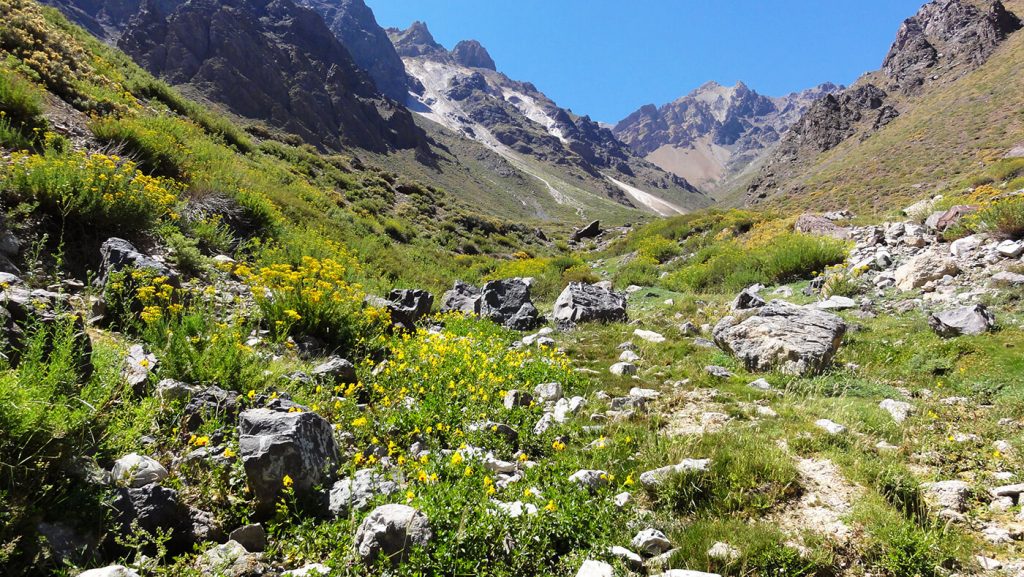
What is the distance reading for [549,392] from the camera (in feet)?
18.1

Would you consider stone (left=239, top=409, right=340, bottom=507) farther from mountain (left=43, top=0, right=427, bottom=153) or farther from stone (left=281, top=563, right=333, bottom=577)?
mountain (left=43, top=0, right=427, bottom=153)

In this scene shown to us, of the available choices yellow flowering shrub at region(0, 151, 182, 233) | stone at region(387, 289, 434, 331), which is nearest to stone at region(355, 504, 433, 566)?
stone at region(387, 289, 434, 331)

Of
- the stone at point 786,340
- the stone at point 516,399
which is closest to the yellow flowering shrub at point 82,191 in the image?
the stone at point 516,399

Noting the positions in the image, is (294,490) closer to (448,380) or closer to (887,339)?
(448,380)

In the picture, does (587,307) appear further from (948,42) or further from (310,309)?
(948,42)

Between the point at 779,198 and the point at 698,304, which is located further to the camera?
the point at 779,198

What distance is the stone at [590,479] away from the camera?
3378 millimetres

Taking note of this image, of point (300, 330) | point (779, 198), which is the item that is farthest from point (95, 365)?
point (779, 198)

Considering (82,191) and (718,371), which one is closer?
(82,191)

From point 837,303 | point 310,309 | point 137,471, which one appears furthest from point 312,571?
point 837,303

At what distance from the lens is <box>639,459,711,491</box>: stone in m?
3.48

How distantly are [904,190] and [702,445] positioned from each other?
175 ft

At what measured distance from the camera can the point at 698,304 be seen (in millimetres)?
10531

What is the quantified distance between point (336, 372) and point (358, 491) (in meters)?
1.92
